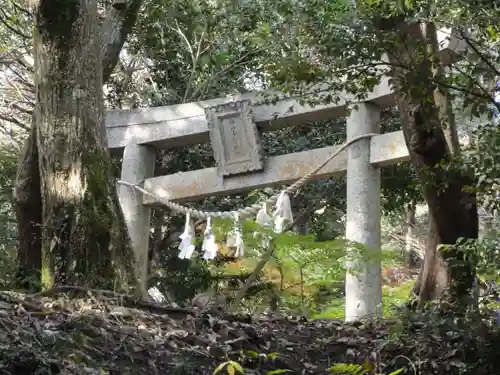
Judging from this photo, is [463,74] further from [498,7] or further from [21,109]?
[21,109]

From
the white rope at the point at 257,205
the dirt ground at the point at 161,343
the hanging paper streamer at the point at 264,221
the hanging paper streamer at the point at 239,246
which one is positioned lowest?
the dirt ground at the point at 161,343

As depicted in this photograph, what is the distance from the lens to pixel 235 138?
6730mm

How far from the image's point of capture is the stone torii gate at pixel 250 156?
5.89m

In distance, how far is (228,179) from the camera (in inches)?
265

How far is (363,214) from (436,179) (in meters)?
2.71

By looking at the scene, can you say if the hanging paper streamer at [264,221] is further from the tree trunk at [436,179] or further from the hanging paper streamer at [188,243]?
the tree trunk at [436,179]

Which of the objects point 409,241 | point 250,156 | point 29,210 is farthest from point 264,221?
point 409,241

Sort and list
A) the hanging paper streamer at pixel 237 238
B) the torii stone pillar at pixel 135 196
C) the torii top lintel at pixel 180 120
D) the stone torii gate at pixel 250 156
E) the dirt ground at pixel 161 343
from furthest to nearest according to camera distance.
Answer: the torii stone pillar at pixel 135 196
the torii top lintel at pixel 180 120
the hanging paper streamer at pixel 237 238
the stone torii gate at pixel 250 156
the dirt ground at pixel 161 343

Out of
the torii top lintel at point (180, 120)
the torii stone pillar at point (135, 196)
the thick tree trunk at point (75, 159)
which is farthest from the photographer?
the torii stone pillar at point (135, 196)

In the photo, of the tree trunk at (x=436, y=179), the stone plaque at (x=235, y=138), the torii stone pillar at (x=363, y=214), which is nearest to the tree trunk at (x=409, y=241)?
the stone plaque at (x=235, y=138)

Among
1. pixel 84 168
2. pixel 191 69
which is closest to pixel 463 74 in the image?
pixel 84 168

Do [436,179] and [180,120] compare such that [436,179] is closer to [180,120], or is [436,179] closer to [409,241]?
[180,120]

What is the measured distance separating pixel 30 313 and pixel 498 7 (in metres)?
2.30

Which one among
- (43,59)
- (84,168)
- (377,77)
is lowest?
(84,168)
